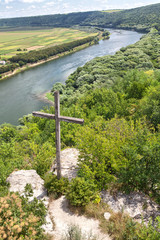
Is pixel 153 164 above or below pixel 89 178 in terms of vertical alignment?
above

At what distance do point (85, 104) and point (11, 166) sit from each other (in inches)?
602

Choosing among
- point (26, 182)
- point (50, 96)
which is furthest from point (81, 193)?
point (50, 96)

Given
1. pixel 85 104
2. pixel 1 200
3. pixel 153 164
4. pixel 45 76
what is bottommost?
pixel 45 76

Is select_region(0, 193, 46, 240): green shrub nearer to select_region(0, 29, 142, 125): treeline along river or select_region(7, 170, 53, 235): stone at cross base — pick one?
select_region(7, 170, 53, 235): stone at cross base

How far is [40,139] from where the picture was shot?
66.6 ft

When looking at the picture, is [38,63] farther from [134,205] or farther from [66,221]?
[134,205]

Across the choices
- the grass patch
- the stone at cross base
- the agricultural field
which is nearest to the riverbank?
the agricultural field

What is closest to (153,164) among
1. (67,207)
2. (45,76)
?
(67,207)

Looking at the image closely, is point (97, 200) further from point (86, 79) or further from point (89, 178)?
point (86, 79)

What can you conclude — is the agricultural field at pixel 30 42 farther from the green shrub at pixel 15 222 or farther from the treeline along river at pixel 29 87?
the green shrub at pixel 15 222

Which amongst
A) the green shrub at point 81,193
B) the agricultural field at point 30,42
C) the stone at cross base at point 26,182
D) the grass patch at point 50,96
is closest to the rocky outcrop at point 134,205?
the green shrub at point 81,193

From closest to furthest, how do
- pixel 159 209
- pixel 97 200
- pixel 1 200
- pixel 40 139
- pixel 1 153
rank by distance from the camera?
pixel 1 200, pixel 159 209, pixel 97 200, pixel 1 153, pixel 40 139

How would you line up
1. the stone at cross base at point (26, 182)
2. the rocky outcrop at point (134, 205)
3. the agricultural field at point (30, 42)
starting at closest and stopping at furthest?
the rocky outcrop at point (134, 205) → the stone at cross base at point (26, 182) → the agricultural field at point (30, 42)

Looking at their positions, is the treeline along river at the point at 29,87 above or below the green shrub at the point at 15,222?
below
